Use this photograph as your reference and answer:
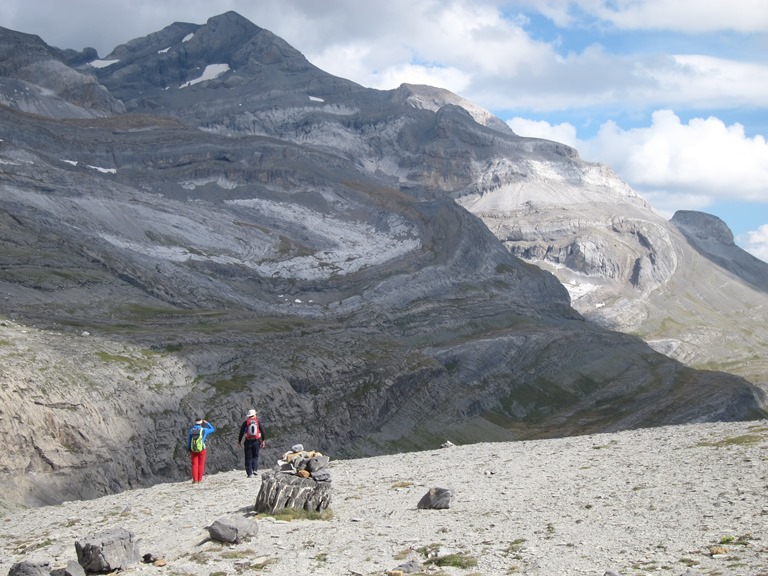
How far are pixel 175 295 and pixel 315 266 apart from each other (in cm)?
3976

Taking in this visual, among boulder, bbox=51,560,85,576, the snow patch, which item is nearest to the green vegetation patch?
boulder, bbox=51,560,85,576

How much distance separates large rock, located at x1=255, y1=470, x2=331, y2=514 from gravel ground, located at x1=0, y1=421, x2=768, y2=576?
2.96 ft

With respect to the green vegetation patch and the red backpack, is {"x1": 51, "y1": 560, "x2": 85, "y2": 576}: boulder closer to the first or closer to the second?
the green vegetation patch

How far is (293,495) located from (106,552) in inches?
298

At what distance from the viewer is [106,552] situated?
82.6 ft

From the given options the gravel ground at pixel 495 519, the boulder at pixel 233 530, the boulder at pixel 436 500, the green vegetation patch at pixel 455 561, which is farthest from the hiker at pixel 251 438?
the green vegetation patch at pixel 455 561

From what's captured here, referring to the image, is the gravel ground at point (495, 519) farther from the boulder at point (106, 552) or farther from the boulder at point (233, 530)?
the boulder at point (106, 552)

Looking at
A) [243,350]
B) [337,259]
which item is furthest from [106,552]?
[337,259]

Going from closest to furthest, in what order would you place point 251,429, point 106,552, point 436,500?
point 106,552, point 436,500, point 251,429

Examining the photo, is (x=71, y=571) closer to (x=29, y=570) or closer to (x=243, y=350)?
(x=29, y=570)

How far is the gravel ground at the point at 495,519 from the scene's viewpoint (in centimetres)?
2430

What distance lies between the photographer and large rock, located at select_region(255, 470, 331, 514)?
103ft

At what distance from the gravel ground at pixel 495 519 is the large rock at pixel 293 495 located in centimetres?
90

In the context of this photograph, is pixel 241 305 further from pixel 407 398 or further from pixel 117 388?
pixel 117 388
